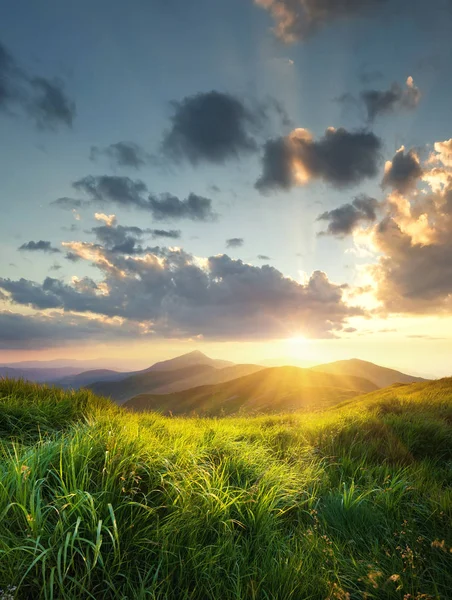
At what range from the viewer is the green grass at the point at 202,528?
140 inches

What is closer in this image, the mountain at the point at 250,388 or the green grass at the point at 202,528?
the green grass at the point at 202,528

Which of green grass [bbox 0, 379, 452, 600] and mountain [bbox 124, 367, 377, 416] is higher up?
green grass [bbox 0, 379, 452, 600]

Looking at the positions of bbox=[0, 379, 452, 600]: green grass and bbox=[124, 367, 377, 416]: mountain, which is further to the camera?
bbox=[124, 367, 377, 416]: mountain

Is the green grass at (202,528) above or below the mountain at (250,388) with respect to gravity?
above

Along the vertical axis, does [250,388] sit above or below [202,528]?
below

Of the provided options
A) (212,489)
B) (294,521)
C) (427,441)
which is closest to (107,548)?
(212,489)

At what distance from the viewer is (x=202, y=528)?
14.5ft

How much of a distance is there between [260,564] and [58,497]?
223cm

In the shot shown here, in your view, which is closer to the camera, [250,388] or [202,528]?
[202,528]

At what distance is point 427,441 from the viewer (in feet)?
33.2

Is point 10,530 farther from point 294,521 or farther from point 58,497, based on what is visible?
point 294,521

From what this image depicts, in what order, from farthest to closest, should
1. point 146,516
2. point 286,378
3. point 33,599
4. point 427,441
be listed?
point 286,378 → point 427,441 → point 146,516 → point 33,599

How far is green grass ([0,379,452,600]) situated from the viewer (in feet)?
11.6

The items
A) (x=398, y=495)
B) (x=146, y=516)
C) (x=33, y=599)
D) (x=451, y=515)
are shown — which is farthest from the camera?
(x=398, y=495)
